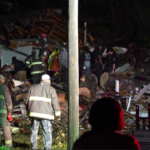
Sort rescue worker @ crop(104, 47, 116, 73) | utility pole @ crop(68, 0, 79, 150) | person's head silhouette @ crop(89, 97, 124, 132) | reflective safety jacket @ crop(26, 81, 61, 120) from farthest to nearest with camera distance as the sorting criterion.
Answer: rescue worker @ crop(104, 47, 116, 73) < reflective safety jacket @ crop(26, 81, 61, 120) < utility pole @ crop(68, 0, 79, 150) < person's head silhouette @ crop(89, 97, 124, 132)

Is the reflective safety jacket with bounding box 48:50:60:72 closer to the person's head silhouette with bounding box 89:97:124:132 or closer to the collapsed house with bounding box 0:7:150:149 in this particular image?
the collapsed house with bounding box 0:7:150:149

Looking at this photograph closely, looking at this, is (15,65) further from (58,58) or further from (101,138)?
(101,138)

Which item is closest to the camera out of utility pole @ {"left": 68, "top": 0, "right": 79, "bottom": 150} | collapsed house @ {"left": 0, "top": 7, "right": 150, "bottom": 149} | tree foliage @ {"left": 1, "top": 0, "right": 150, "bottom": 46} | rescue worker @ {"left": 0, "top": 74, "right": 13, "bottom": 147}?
utility pole @ {"left": 68, "top": 0, "right": 79, "bottom": 150}

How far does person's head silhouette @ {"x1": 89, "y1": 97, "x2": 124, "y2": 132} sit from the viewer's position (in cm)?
332

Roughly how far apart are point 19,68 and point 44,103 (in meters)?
9.16

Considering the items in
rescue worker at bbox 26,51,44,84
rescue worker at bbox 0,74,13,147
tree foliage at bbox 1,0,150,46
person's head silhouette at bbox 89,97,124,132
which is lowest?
rescue worker at bbox 0,74,13,147

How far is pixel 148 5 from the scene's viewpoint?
76.6 ft

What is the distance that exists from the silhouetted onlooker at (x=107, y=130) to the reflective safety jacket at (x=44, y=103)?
4648 mm

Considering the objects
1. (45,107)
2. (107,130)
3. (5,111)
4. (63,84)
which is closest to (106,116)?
(107,130)

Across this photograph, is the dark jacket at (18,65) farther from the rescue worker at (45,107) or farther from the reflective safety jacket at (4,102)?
the rescue worker at (45,107)

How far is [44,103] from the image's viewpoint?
8008 millimetres

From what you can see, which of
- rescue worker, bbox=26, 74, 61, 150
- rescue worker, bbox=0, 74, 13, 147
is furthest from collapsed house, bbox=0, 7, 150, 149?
rescue worker, bbox=26, 74, 61, 150

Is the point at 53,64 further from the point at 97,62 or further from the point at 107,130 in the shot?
the point at 107,130

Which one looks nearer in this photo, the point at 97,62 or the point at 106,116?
the point at 106,116
